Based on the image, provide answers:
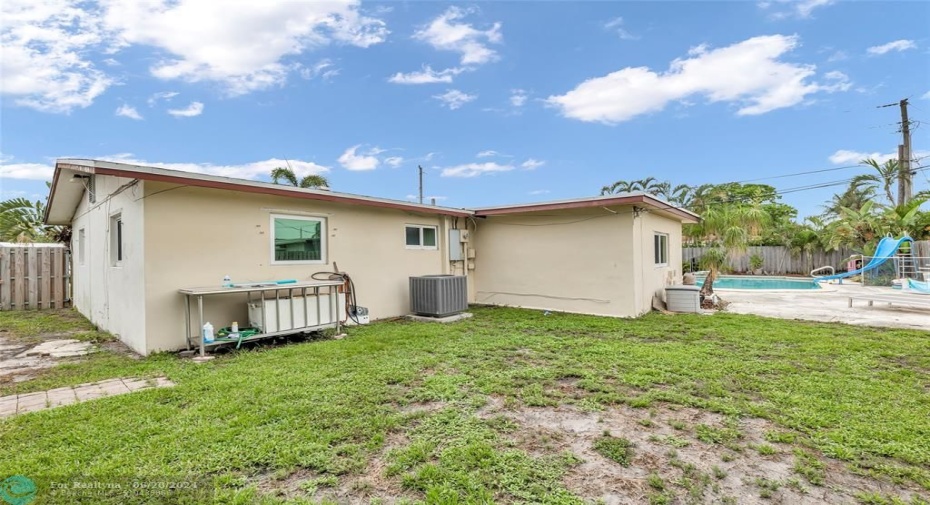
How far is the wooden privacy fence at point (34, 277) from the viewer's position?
36.1 ft

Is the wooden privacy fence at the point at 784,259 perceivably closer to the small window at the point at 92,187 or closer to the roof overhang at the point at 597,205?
the roof overhang at the point at 597,205

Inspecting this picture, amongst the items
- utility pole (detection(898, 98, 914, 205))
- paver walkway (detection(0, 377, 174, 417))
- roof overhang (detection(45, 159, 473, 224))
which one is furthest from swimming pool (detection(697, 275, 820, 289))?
paver walkway (detection(0, 377, 174, 417))

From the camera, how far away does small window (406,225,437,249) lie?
953 cm

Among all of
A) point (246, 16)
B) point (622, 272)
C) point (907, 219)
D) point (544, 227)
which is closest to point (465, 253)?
point (544, 227)

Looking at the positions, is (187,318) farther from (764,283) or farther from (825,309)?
(764,283)

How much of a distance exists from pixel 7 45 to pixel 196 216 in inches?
211

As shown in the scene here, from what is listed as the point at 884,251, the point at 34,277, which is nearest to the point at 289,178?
the point at 34,277

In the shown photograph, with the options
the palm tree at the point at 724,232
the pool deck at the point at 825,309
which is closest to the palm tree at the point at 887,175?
the pool deck at the point at 825,309

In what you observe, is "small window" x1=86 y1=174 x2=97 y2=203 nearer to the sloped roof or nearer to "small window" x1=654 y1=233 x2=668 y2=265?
the sloped roof

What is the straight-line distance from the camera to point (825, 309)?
9281 mm

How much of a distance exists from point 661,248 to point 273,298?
942 cm

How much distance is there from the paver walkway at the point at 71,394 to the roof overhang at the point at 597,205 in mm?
7493

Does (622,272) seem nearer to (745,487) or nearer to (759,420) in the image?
(759,420)

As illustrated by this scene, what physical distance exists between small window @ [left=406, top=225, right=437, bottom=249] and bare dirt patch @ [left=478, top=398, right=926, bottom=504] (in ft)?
20.9
